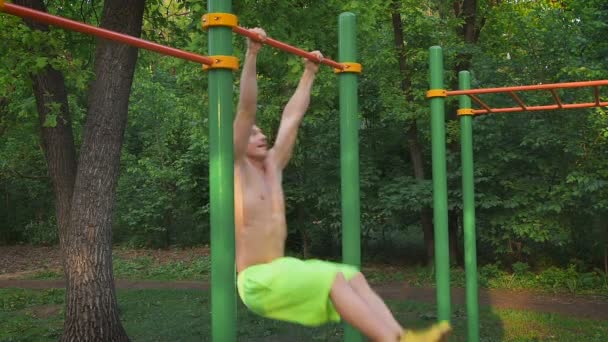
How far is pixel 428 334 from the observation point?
2260 mm

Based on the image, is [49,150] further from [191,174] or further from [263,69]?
[191,174]

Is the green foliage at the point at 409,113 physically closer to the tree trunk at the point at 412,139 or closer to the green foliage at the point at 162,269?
the tree trunk at the point at 412,139

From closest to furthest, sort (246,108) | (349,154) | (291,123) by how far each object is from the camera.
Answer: (246,108), (291,123), (349,154)

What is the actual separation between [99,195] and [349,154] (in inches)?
124

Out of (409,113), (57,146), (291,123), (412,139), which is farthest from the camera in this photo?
(412,139)

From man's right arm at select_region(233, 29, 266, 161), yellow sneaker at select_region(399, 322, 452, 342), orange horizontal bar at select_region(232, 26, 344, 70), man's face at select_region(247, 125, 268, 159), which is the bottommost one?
yellow sneaker at select_region(399, 322, 452, 342)

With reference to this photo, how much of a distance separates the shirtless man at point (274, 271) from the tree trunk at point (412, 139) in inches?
308

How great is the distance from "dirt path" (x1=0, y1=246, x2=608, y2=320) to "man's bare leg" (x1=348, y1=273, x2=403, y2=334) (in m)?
6.18

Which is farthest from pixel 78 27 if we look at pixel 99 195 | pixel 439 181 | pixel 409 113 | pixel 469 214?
pixel 409 113

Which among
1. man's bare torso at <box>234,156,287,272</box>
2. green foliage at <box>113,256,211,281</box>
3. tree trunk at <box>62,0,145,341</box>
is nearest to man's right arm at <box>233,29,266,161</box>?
man's bare torso at <box>234,156,287,272</box>

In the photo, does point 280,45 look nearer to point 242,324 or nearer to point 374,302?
point 374,302

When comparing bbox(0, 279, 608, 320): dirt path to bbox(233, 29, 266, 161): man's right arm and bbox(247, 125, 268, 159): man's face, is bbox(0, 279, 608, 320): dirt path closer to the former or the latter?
bbox(247, 125, 268, 159): man's face

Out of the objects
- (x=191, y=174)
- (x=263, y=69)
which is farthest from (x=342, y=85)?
(x=191, y=174)

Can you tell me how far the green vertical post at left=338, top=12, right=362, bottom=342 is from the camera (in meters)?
3.23
